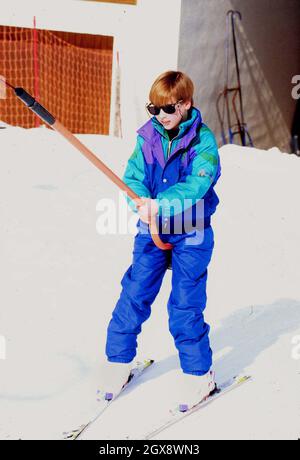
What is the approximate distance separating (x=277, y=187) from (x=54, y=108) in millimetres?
4599

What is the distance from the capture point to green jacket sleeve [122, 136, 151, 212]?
3.96 m

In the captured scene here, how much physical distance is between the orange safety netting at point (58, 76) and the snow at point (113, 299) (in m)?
1.97

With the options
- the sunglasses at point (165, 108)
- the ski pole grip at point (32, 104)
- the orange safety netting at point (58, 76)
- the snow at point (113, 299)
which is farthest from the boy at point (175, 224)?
the orange safety netting at point (58, 76)

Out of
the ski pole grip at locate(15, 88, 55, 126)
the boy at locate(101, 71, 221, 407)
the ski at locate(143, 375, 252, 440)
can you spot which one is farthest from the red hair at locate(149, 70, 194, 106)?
the ski at locate(143, 375, 252, 440)

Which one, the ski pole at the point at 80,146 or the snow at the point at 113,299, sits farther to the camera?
the snow at the point at 113,299

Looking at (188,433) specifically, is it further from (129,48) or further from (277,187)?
(129,48)

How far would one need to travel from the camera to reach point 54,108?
38.5 ft

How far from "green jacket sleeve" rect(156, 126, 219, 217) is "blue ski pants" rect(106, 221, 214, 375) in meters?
0.21

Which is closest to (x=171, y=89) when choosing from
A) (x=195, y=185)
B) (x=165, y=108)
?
(x=165, y=108)

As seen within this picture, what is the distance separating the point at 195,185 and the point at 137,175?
14.3 inches

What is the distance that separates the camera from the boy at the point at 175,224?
12.6 ft

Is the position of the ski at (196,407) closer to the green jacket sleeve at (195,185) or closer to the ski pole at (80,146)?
the ski pole at (80,146)

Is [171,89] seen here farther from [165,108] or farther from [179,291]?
[179,291]

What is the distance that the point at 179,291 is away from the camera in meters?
4.05
